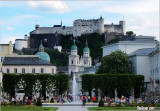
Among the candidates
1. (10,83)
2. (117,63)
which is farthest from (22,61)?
(10,83)

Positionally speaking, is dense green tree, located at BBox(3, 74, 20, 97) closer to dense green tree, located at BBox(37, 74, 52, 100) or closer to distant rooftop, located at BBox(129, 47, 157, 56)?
dense green tree, located at BBox(37, 74, 52, 100)

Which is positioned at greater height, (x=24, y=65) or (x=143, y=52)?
(x=143, y=52)

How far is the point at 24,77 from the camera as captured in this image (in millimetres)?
80688

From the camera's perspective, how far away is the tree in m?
88.7

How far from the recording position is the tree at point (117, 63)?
88688 millimetres

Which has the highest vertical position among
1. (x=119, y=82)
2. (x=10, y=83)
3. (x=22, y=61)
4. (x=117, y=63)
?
(x=22, y=61)

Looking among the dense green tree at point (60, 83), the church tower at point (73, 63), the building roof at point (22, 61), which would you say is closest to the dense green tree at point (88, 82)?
the dense green tree at point (60, 83)

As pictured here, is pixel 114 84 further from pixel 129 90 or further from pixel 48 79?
pixel 48 79

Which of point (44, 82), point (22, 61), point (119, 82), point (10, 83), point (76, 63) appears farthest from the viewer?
point (76, 63)

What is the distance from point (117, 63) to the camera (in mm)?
89125

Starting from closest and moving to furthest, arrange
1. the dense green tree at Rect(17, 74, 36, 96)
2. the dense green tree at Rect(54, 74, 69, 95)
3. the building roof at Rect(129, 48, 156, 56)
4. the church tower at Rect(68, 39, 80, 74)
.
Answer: the dense green tree at Rect(17, 74, 36, 96)
the dense green tree at Rect(54, 74, 69, 95)
the building roof at Rect(129, 48, 156, 56)
the church tower at Rect(68, 39, 80, 74)

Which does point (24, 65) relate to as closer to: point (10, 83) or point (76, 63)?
point (10, 83)

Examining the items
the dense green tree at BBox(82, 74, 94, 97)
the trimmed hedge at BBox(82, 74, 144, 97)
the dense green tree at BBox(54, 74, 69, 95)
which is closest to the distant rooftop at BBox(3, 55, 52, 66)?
the dense green tree at BBox(54, 74, 69, 95)

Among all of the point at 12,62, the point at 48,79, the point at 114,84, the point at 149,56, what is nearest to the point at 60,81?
the point at 48,79
